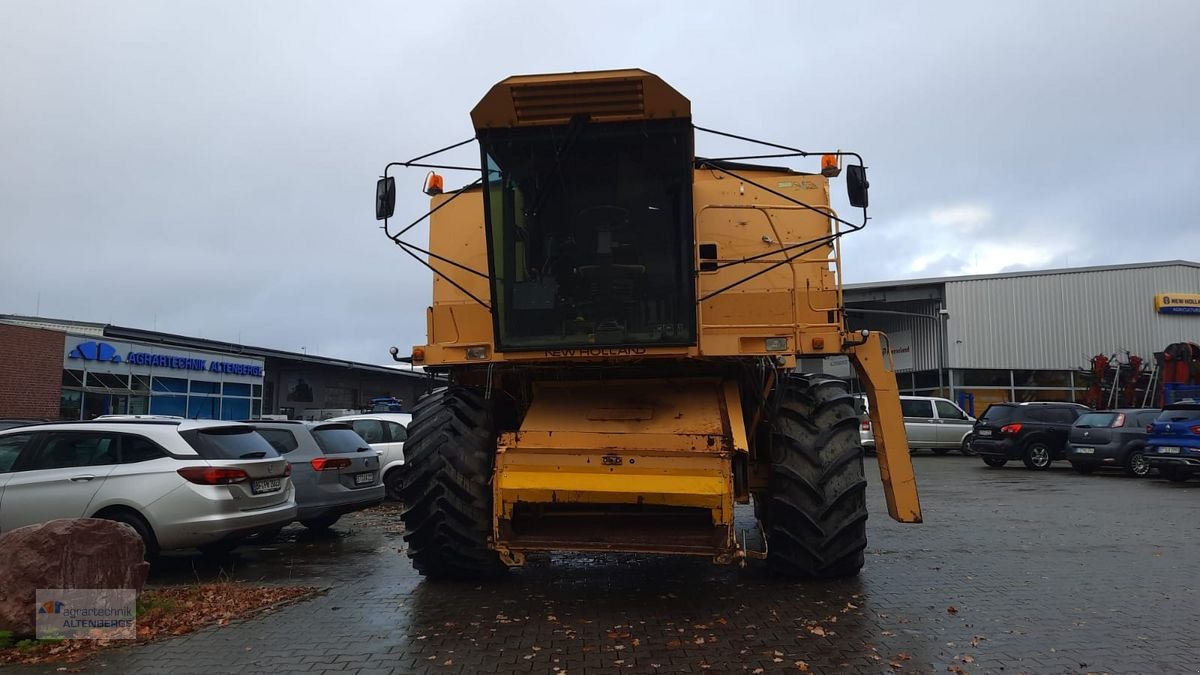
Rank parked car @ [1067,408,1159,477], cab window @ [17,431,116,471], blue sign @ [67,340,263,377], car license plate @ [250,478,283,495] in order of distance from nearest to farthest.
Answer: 1. cab window @ [17,431,116,471]
2. car license plate @ [250,478,283,495]
3. parked car @ [1067,408,1159,477]
4. blue sign @ [67,340,263,377]

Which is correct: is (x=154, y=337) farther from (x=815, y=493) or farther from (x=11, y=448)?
(x=815, y=493)

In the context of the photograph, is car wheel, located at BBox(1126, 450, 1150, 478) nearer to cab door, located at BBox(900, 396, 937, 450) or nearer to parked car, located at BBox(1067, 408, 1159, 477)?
parked car, located at BBox(1067, 408, 1159, 477)

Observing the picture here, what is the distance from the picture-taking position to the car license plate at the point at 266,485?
314 inches

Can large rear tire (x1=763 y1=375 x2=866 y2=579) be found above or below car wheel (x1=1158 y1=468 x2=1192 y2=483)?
above

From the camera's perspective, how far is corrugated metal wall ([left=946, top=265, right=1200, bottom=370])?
105 ft

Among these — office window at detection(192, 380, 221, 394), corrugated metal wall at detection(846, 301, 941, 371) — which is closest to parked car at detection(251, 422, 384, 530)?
office window at detection(192, 380, 221, 394)

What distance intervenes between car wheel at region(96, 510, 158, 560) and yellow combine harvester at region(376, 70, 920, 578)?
8.45 feet

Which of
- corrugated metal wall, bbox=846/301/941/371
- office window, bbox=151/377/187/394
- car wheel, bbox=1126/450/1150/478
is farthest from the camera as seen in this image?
corrugated metal wall, bbox=846/301/941/371

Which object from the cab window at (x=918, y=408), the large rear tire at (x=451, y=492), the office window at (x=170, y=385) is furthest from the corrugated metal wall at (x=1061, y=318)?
the large rear tire at (x=451, y=492)

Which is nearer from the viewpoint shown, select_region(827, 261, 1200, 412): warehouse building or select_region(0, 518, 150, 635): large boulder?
select_region(0, 518, 150, 635): large boulder

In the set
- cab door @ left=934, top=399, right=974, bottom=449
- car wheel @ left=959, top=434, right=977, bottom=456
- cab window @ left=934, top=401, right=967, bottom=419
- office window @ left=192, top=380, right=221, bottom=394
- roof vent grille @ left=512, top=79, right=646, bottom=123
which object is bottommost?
car wheel @ left=959, top=434, right=977, bottom=456

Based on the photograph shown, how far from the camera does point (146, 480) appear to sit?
7.55 metres

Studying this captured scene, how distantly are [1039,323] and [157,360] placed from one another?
31815 mm

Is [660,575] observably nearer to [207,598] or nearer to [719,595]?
[719,595]
